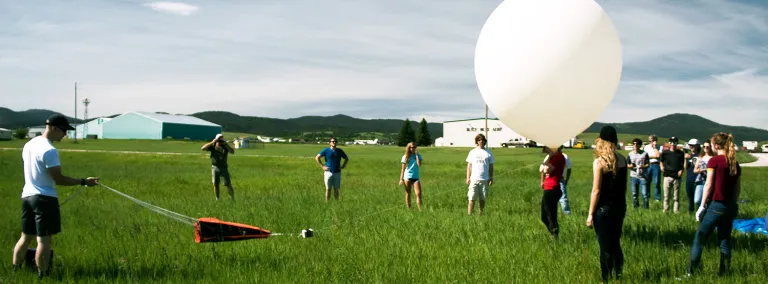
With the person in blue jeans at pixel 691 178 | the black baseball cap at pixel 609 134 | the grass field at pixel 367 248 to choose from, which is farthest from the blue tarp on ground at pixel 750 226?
the black baseball cap at pixel 609 134

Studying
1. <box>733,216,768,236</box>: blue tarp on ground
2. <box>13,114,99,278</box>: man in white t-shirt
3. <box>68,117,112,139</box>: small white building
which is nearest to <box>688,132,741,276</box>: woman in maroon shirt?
<box>733,216,768,236</box>: blue tarp on ground

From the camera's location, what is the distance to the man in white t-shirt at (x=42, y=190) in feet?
19.1

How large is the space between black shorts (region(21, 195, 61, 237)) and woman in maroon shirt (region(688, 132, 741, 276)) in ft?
23.4

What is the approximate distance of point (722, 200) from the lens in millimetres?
6180

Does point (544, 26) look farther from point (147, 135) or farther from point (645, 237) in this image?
point (147, 135)

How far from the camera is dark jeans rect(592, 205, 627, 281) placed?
5.69 m

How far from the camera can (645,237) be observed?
8.24m

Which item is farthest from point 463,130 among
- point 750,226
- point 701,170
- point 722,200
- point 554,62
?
point 722,200

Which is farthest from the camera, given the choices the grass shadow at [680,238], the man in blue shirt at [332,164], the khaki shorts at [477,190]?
the man in blue shirt at [332,164]

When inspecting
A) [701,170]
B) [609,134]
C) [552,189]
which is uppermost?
[609,134]

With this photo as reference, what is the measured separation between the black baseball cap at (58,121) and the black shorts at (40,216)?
781mm

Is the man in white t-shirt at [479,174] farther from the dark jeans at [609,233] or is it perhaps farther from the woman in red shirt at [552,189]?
the dark jeans at [609,233]

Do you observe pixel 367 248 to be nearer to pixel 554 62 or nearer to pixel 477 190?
pixel 554 62

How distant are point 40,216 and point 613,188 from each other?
6066 millimetres
